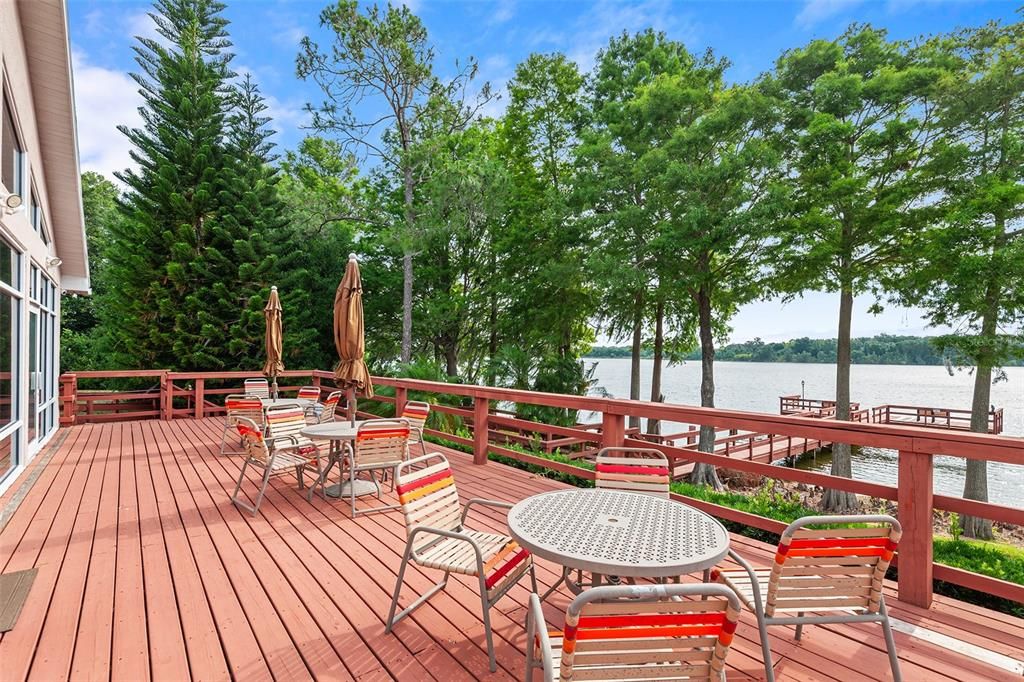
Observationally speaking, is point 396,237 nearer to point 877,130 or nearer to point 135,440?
point 135,440

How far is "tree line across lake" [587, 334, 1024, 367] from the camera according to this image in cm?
1553

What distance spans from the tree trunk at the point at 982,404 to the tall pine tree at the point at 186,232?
17.1m

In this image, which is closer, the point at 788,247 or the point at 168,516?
the point at 168,516

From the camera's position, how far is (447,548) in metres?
2.66

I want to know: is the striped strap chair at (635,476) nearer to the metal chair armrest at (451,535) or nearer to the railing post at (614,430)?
Result: the metal chair armrest at (451,535)

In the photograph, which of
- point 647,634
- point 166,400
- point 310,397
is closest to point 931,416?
point 310,397

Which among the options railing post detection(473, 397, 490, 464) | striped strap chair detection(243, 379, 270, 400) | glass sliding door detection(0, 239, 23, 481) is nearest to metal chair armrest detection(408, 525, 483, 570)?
railing post detection(473, 397, 490, 464)

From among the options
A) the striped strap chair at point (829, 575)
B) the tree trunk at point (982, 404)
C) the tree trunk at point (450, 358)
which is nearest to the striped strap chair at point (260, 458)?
the striped strap chair at point (829, 575)

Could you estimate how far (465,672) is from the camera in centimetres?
219

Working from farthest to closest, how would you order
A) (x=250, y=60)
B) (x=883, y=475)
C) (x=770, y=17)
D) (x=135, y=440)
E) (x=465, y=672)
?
(x=883, y=475), (x=250, y=60), (x=770, y=17), (x=135, y=440), (x=465, y=672)

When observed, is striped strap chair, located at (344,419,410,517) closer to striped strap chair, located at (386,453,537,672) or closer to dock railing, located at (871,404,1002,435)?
striped strap chair, located at (386,453,537,672)

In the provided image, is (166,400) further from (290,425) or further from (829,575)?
(829,575)

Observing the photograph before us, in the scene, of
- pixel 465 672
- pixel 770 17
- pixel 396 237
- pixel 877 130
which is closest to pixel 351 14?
pixel 396 237

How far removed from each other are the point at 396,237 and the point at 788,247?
9.98 metres
